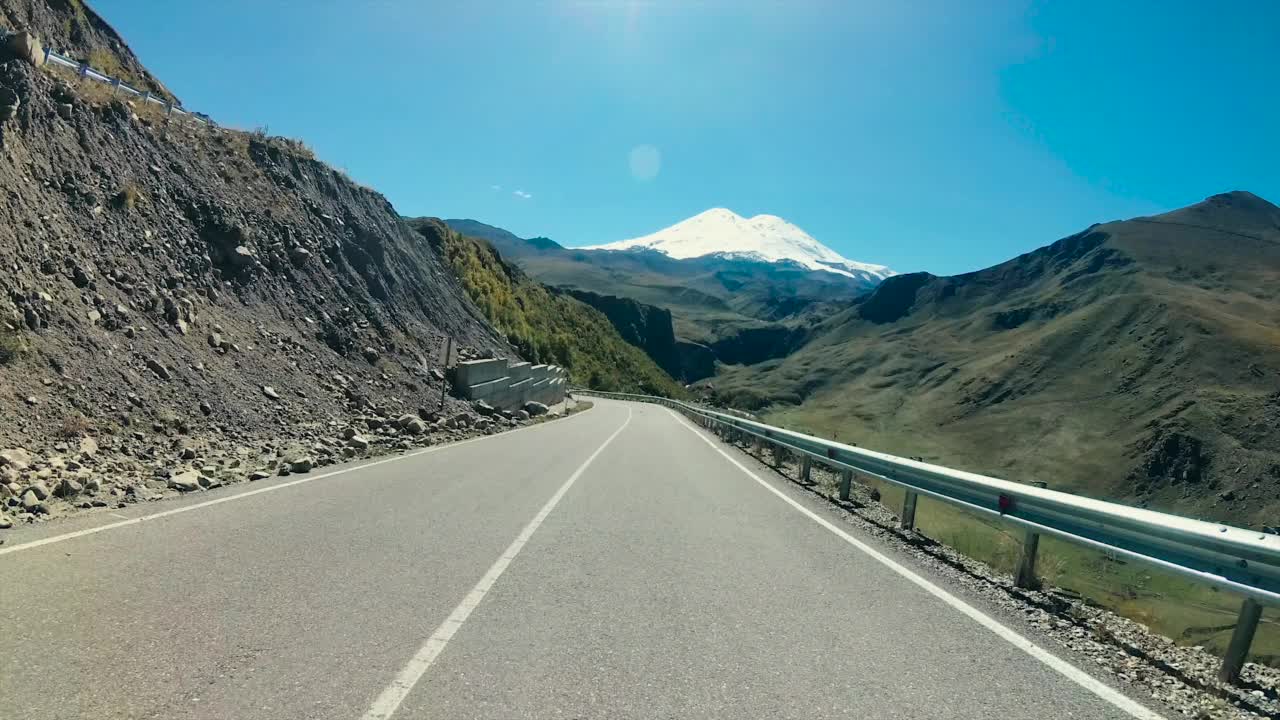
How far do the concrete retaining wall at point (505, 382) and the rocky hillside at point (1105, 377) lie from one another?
1314 centimetres

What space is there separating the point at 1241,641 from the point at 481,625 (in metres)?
4.63

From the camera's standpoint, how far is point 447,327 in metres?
29.8

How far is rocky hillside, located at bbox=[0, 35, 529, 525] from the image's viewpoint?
31.3ft

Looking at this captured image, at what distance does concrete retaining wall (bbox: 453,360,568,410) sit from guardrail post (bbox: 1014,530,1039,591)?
20701 millimetres

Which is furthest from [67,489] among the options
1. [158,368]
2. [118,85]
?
[118,85]

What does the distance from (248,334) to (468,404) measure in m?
8.80

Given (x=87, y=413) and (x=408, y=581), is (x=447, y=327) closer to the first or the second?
(x=87, y=413)

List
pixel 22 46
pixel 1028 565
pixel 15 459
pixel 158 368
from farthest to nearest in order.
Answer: pixel 22 46 → pixel 158 368 → pixel 15 459 → pixel 1028 565

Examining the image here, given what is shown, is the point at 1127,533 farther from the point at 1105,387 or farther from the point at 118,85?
the point at 1105,387

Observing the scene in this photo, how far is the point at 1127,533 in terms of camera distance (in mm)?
5164

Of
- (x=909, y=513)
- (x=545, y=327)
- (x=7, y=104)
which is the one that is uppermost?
(x=7, y=104)

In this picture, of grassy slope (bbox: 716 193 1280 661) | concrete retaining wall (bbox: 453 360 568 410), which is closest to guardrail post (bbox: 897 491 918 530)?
grassy slope (bbox: 716 193 1280 661)

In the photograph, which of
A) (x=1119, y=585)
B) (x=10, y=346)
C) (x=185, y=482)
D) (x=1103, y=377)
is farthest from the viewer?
(x=1103, y=377)

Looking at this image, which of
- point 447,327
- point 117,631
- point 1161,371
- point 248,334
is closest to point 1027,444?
point 1161,371
